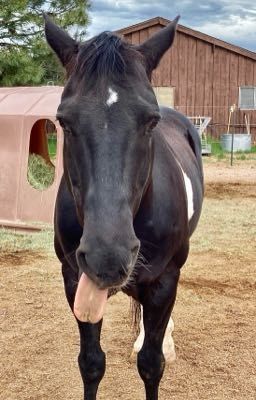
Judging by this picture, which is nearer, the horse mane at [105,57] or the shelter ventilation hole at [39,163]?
the horse mane at [105,57]

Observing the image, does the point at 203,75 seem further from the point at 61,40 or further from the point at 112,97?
the point at 112,97

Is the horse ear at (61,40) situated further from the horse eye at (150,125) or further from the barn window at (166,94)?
the barn window at (166,94)

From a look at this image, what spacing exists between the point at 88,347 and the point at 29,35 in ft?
43.4

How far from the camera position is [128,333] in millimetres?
4090

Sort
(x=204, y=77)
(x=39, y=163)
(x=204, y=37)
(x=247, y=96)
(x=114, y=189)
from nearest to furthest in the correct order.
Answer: (x=114, y=189) → (x=39, y=163) → (x=204, y=37) → (x=204, y=77) → (x=247, y=96)

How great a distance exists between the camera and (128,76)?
201 centimetres

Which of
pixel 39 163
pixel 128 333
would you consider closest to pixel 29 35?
pixel 39 163

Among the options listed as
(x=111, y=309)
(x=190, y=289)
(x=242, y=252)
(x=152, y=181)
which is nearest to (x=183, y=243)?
(x=152, y=181)

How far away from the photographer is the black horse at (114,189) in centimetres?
179

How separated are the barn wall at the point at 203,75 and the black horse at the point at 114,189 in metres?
18.9

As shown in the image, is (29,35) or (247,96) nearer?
(29,35)

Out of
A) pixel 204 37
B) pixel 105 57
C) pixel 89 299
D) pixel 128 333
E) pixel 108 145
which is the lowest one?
pixel 128 333

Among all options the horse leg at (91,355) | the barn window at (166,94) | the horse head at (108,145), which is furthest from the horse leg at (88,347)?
the barn window at (166,94)

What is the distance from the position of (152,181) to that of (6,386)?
163cm
